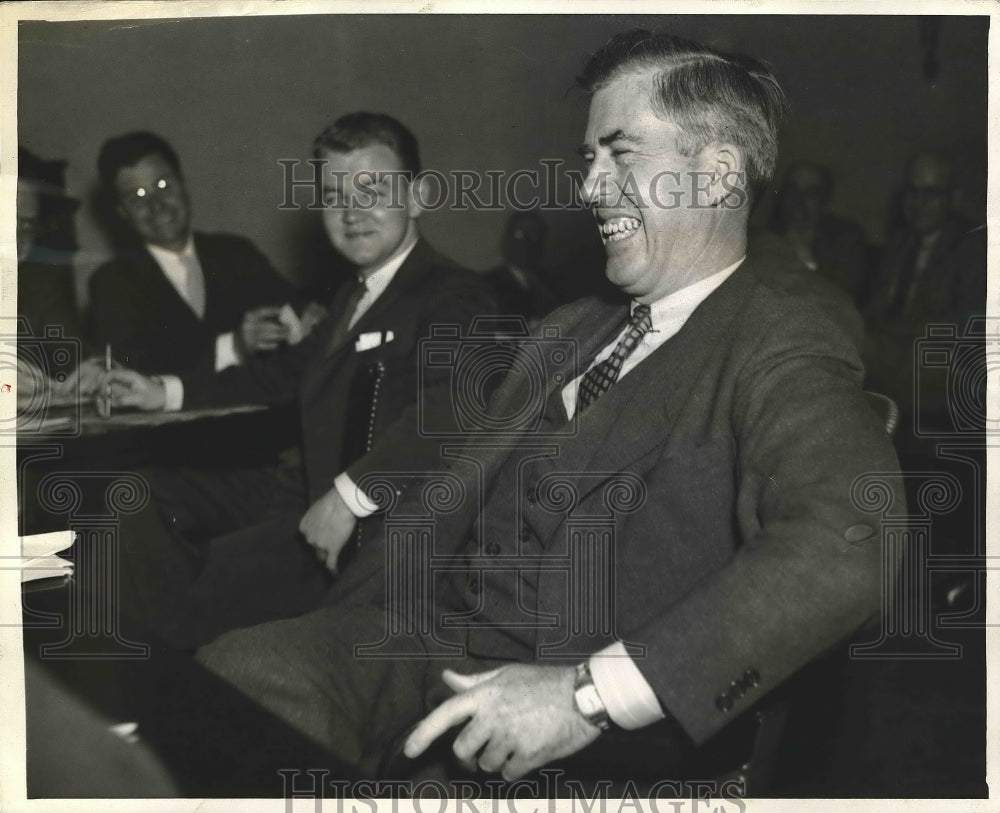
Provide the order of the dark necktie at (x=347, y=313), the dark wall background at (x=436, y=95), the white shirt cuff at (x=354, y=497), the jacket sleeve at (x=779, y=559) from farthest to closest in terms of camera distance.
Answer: the dark necktie at (x=347, y=313) → the white shirt cuff at (x=354, y=497) → the dark wall background at (x=436, y=95) → the jacket sleeve at (x=779, y=559)

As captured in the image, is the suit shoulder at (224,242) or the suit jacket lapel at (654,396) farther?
the suit shoulder at (224,242)

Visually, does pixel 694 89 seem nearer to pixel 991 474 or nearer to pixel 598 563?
pixel 598 563

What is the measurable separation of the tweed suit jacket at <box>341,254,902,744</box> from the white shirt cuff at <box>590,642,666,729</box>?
31 millimetres

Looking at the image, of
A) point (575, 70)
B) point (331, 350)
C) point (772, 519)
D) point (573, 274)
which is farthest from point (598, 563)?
point (575, 70)

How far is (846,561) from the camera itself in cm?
195

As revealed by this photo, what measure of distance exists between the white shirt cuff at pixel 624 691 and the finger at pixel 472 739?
24 cm

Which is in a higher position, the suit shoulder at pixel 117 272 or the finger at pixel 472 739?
the suit shoulder at pixel 117 272

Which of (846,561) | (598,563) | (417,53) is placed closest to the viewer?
(846,561)

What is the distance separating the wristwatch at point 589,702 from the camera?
2.03 m

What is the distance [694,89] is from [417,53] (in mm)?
740

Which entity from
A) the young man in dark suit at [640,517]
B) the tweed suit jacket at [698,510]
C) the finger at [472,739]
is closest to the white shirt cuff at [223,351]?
the young man in dark suit at [640,517]

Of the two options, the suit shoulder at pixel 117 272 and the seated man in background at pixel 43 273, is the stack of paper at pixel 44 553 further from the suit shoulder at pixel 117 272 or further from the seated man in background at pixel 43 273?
the suit shoulder at pixel 117 272

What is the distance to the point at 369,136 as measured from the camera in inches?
104

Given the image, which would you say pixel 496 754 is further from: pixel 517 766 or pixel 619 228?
pixel 619 228
